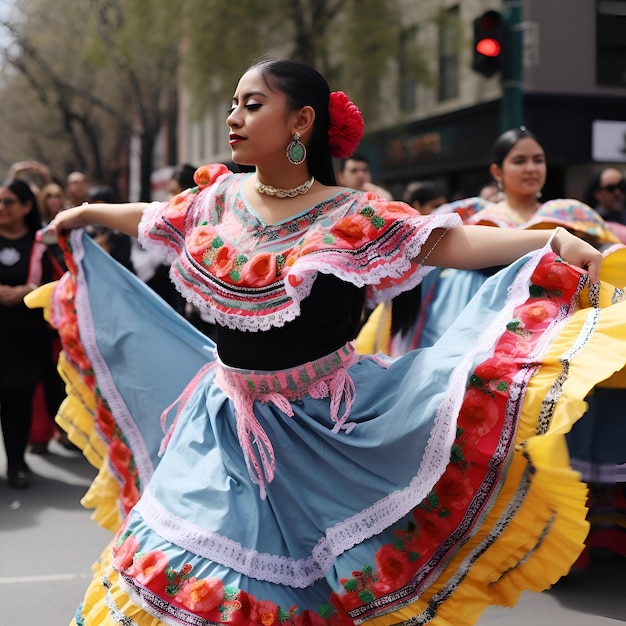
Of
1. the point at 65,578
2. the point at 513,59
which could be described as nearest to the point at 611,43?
the point at 513,59

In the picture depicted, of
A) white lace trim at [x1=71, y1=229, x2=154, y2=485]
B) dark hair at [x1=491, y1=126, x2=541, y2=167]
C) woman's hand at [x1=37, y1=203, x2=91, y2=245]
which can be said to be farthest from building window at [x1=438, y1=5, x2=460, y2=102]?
woman's hand at [x1=37, y1=203, x2=91, y2=245]

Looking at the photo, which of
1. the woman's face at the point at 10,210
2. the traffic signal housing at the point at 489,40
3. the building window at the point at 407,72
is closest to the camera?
the woman's face at the point at 10,210

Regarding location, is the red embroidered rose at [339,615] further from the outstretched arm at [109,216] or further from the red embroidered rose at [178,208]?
the outstretched arm at [109,216]

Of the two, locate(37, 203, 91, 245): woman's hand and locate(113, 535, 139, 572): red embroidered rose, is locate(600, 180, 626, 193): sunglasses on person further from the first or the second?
locate(113, 535, 139, 572): red embroidered rose

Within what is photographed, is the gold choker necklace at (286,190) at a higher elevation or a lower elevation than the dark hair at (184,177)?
lower

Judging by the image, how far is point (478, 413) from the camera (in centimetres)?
269

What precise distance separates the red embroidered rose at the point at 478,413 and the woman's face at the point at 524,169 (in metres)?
2.63

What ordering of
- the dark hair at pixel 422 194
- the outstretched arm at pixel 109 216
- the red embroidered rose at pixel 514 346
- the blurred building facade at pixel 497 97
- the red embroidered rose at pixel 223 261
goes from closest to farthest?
the red embroidered rose at pixel 514 346 < the red embroidered rose at pixel 223 261 < the outstretched arm at pixel 109 216 < the dark hair at pixel 422 194 < the blurred building facade at pixel 497 97

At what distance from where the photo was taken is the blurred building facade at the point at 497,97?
1642cm

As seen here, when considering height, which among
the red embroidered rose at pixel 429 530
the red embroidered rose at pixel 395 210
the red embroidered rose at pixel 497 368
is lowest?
the red embroidered rose at pixel 429 530

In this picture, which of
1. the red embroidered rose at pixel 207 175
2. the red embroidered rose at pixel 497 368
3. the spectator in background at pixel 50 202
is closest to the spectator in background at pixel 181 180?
the spectator in background at pixel 50 202

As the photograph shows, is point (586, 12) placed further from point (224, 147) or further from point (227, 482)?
point (224, 147)

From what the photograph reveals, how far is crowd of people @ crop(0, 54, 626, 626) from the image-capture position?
2635 mm

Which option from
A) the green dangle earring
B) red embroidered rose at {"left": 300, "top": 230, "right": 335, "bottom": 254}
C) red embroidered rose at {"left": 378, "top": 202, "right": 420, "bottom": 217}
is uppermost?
the green dangle earring
